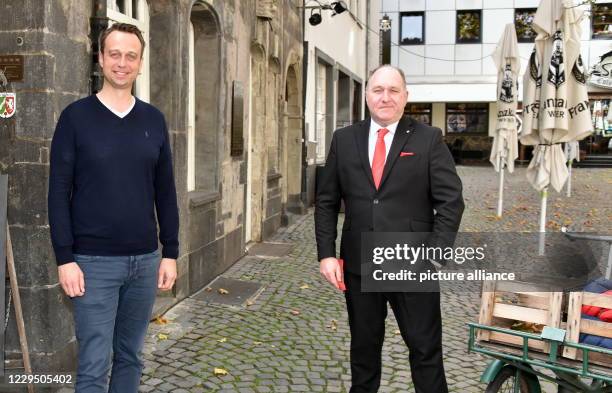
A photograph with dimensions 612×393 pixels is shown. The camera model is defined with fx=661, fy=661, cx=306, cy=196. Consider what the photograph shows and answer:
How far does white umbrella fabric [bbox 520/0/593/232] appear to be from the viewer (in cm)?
766

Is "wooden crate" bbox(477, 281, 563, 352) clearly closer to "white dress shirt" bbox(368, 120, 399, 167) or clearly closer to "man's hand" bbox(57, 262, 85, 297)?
"white dress shirt" bbox(368, 120, 399, 167)

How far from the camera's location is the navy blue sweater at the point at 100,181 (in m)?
2.79

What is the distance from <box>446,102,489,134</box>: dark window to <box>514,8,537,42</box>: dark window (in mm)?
3401

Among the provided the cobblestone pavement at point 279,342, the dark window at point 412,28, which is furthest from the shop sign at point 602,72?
the cobblestone pavement at point 279,342

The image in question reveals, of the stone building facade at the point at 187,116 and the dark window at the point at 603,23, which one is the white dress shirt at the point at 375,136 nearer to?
the stone building facade at the point at 187,116

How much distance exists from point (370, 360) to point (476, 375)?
1584mm

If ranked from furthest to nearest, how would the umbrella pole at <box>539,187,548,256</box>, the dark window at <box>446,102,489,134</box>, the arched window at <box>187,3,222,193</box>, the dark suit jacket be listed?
the dark window at <box>446,102,489,134</box> < the umbrella pole at <box>539,187,548,256</box> < the arched window at <box>187,3,222,193</box> < the dark suit jacket

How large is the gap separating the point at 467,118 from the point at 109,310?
2983cm

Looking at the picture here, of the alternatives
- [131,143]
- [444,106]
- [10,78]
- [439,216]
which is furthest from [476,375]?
[444,106]

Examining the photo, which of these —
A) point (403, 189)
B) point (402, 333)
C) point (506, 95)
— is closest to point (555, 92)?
point (506, 95)

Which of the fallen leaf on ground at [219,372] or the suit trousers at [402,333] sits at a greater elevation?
the suit trousers at [402,333]

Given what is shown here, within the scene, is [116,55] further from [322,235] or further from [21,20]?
[21,20]

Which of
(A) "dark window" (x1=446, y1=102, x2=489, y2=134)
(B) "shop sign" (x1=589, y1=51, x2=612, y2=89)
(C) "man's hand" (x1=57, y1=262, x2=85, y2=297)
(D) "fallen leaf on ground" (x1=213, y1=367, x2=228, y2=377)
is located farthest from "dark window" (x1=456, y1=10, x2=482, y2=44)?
(C) "man's hand" (x1=57, y1=262, x2=85, y2=297)

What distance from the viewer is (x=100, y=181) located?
9.27ft
